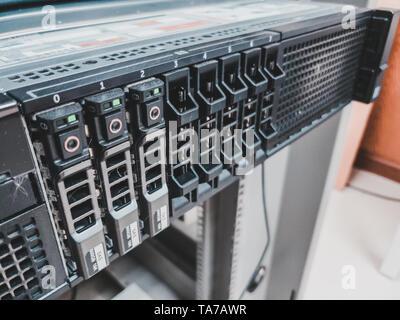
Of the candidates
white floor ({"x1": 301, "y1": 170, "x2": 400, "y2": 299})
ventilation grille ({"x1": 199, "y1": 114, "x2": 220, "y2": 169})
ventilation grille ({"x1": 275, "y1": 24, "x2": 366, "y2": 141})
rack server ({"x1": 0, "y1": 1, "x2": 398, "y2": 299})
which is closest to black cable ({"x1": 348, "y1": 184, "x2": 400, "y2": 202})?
white floor ({"x1": 301, "y1": 170, "x2": 400, "y2": 299})

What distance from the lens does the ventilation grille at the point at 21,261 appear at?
0.88ft

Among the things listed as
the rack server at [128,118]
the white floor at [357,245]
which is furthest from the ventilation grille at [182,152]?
the white floor at [357,245]

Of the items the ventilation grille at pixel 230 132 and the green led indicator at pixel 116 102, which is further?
the ventilation grille at pixel 230 132

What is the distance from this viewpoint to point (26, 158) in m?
0.25

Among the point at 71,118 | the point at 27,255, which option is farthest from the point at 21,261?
the point at 71,118

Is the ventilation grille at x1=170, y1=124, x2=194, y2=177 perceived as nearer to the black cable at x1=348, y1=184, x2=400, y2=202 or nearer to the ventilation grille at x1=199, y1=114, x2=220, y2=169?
the ventilation grille at x1=199, y1=114, x2=220, y2=169

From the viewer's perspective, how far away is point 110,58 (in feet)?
1.01

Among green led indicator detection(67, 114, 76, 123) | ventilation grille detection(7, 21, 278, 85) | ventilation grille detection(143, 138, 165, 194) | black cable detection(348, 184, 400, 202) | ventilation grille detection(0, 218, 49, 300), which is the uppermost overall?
ventilation grille detection(7, 21, 278, 85)

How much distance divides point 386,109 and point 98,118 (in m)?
1.00

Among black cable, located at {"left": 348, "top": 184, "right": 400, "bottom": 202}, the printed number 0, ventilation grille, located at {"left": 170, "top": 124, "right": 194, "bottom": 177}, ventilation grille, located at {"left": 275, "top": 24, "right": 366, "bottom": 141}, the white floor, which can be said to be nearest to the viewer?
the printed number 0

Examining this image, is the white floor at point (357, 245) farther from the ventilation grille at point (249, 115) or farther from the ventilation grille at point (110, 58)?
the ventilation grille at point (110, 58)

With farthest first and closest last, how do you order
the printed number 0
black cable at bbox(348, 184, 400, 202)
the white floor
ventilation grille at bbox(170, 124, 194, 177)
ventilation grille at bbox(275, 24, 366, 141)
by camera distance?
the white floor → black cable at bbox(348, 184, 400, 202) → ventilation grille at bbox(275, 24, 366, 141) → ventilation grille at bbox(170, 124, 194, 177) → the printed number 0

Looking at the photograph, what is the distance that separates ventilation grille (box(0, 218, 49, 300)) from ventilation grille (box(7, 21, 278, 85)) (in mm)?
113

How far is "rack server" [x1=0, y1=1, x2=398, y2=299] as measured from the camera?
0.26 m
